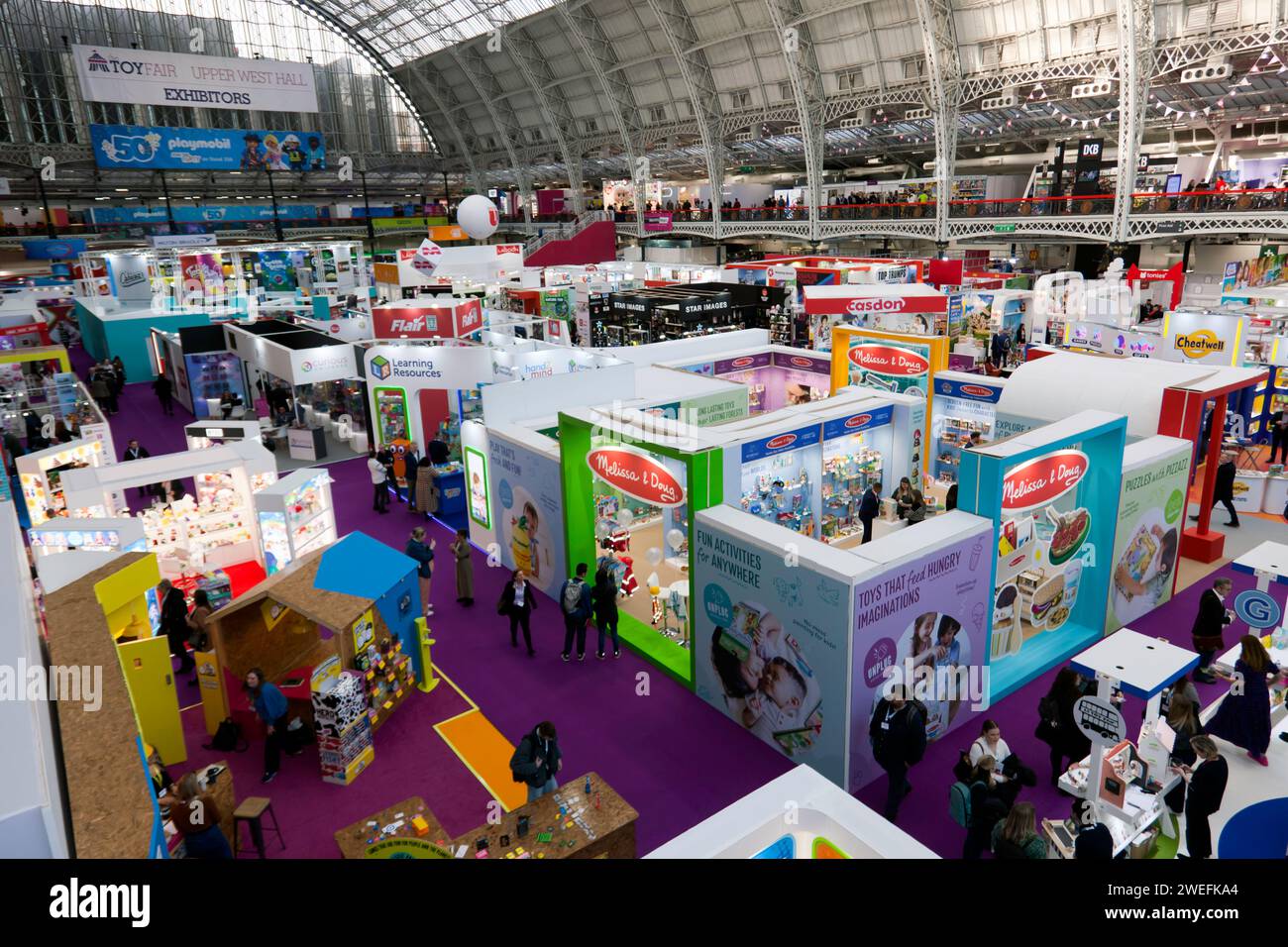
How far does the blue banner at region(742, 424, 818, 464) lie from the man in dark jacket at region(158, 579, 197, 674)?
6.17 metres

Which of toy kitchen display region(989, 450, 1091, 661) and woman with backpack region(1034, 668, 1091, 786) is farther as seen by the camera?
toy kitchen display region(989, 450, 1091, 661)

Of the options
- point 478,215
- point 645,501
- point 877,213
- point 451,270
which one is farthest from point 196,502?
point 877,213

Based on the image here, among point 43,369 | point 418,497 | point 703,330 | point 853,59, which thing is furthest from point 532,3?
point 418,497

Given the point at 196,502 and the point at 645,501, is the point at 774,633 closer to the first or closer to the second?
the point at 645,501

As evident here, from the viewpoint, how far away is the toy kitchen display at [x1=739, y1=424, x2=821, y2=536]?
1087 centimetres

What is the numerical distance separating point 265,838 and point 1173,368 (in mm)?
11883

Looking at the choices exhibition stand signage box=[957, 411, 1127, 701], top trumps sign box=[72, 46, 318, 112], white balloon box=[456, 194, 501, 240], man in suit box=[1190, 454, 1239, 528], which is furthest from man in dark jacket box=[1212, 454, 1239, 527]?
top trumps sign box=[72, 46, 318, 112]

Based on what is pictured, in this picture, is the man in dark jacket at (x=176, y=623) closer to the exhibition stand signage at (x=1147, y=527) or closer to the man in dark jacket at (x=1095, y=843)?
the man in dark jacket at (x=1095, y=843)

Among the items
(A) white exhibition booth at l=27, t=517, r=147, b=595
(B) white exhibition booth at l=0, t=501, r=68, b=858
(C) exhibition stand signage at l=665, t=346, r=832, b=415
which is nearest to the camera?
(B) white exhibition booth at l=0, t=501, r=68, b=858

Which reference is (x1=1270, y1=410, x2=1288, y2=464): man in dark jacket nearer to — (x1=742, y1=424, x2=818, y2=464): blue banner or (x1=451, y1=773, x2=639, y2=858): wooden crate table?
(x1=742, y1=424, x2=818, y2=464): blue banner

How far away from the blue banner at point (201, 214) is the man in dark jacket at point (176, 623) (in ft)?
119

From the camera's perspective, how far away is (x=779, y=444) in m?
9.69

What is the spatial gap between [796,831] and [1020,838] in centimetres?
196

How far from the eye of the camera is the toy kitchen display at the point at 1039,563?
770 cm
